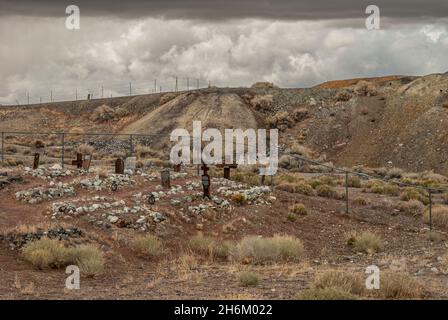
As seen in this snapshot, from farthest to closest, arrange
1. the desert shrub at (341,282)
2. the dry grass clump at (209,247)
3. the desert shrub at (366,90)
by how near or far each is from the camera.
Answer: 1. the desert shrub at (366,90)
2. the dry grass clump at (209,247)
3. the desert shrub at (341,282)

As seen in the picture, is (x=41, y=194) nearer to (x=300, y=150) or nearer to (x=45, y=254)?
(x=45, y=254)

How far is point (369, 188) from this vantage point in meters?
34.9

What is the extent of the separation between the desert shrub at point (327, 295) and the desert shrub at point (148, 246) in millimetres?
7737

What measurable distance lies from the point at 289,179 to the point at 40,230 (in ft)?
59.9

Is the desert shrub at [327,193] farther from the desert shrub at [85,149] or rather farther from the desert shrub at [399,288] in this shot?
the desert shrub at [85,149]

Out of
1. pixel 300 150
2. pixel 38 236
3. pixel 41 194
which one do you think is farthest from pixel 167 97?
pixel 38 236

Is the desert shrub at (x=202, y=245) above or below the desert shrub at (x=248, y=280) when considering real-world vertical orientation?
below

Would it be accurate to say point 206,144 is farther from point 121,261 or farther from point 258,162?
point 121,261

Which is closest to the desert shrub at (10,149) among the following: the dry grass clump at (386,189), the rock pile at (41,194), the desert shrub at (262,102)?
the rock pile at (41,194)

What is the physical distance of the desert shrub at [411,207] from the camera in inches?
1123

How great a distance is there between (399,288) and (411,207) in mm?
17229

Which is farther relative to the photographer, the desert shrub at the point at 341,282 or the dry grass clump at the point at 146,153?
the dry grass clump at the point at 146,153
